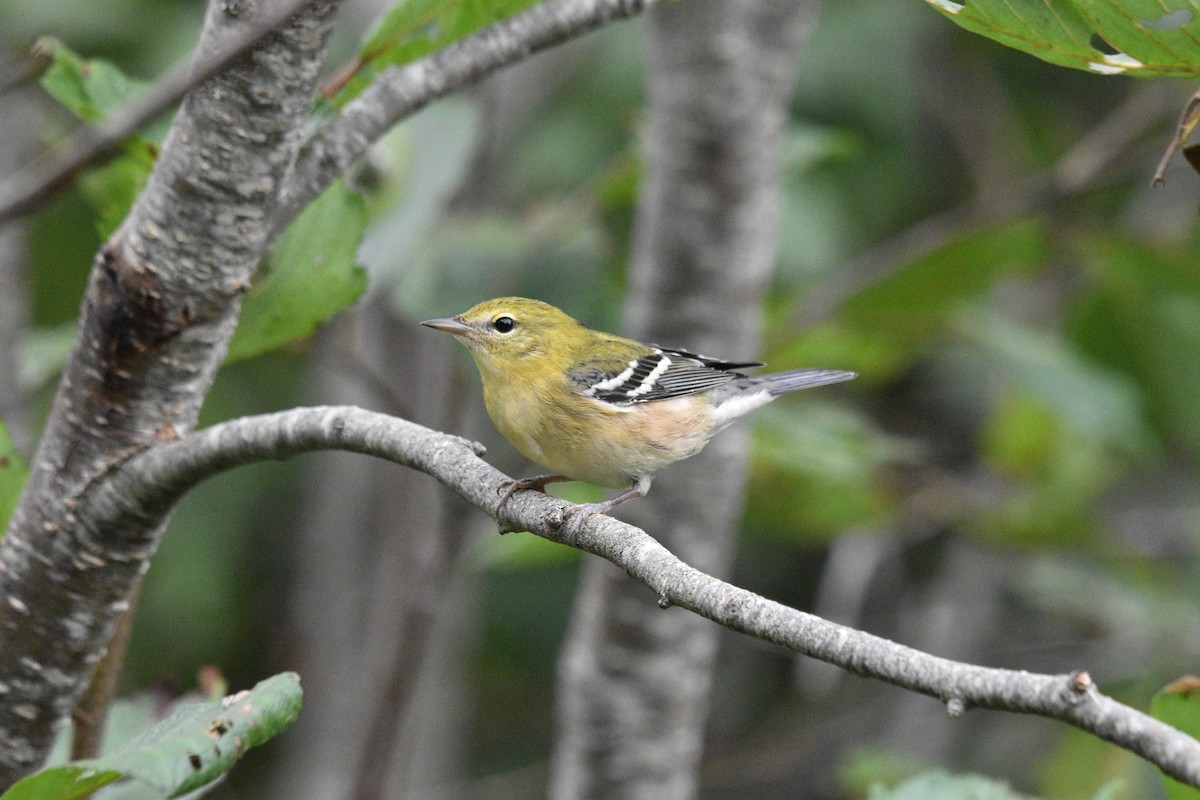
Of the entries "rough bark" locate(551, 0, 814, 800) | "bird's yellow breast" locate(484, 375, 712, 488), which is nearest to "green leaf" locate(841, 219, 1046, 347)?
"rough bark" locate(551, 0, 814, 800)

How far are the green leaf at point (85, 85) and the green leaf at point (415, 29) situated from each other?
460mm

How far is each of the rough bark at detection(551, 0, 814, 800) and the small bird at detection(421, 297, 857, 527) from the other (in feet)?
0.37

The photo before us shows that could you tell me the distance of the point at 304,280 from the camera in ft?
7.84

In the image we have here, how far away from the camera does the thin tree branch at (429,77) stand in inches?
84.8

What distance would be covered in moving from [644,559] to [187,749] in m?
0.62

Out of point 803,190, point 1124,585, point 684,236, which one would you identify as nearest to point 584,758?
point 684,236

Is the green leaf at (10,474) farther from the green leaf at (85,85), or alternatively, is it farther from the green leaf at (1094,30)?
the green leaf at (1094,30)

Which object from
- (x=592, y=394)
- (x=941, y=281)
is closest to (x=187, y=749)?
(x=592, y=394)

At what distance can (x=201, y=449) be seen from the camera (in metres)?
1.92

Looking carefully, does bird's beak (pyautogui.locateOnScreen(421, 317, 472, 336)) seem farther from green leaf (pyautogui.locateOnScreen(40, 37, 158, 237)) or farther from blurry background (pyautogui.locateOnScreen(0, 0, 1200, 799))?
green leaf (pyautogui.locateOnScreen(40, 37, 158, 237))

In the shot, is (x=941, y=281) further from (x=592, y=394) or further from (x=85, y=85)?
(x=85, y=85)

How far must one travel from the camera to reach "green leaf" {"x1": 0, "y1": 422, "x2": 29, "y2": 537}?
226 centimetres

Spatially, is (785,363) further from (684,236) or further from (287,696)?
(287,696)

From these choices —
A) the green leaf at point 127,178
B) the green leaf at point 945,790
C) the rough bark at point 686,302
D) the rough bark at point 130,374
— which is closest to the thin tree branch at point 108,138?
the rough bark at point 130,374
